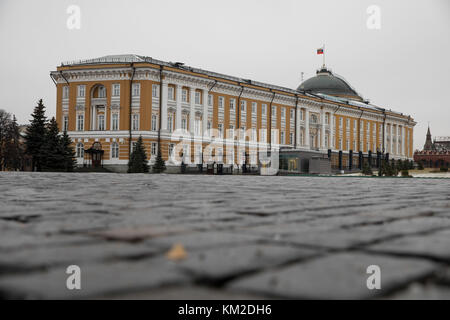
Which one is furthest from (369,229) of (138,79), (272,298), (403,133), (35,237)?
(403,133)

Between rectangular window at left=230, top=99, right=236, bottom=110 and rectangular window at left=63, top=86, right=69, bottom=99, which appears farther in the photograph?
rectangular window at left=230, top=99, right=236, bottom=110

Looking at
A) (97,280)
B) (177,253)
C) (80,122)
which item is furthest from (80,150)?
(97,280)

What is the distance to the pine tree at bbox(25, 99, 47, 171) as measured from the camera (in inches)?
1518

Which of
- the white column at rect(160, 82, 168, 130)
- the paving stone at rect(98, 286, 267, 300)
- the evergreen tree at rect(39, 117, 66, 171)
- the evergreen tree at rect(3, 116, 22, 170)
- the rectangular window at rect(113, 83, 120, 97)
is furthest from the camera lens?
the evergreen tree at rect(3, 116, 22, 170)

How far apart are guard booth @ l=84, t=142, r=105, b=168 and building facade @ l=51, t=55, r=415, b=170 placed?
0.13 meters

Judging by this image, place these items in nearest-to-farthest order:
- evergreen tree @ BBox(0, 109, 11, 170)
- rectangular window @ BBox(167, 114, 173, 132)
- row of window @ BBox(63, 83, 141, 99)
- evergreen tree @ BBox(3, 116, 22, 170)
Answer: row of window @ BBox(63, 83, 141, 99)
rectangular window @ BBox(167, 114, 173, 132)
evergreen tree @ BBox(3, 116, 22, 170)
evergreen tree @ BBox(0, 109, 11, 170)

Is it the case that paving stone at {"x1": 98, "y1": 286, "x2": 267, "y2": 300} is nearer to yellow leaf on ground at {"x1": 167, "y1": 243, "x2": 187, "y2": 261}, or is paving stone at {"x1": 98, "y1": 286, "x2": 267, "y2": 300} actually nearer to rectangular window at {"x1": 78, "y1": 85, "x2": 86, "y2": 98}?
yellow leaf on ground at {"x1": 167, "y1": 243, "x2": 187, "y2": 261}

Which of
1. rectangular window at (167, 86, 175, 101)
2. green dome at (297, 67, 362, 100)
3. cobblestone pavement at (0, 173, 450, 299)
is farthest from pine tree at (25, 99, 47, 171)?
green dome at (297, 67, 362, 100)

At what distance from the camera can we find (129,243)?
2.38 m

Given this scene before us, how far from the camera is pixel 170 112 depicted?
1816 inches
